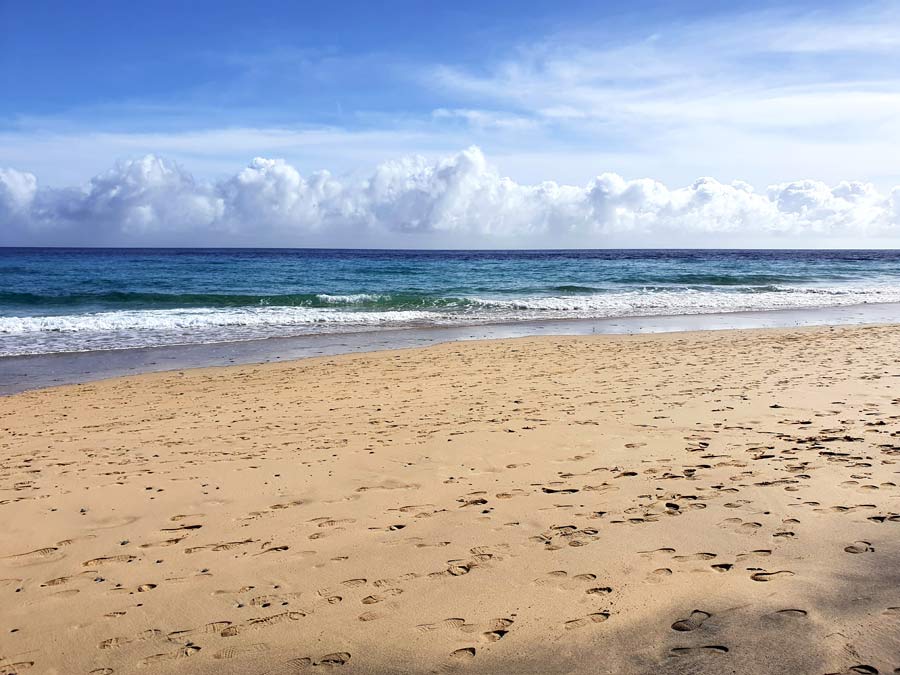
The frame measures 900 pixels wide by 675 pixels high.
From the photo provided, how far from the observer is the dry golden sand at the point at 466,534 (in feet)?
9.91

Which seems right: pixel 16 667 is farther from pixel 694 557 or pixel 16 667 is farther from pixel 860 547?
pixel 860 547

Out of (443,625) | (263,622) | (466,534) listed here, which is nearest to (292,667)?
(263,622)

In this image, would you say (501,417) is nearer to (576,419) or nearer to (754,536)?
(576,419)

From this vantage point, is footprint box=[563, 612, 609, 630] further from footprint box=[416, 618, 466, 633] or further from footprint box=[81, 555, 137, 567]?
footprint box=[81, 555, 137, 567]

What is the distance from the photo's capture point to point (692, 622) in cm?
308

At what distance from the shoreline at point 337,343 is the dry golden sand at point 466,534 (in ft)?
13.9

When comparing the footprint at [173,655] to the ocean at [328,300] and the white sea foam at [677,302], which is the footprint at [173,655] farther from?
the white sea foam at [677,302]

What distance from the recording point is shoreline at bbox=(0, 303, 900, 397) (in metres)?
12.5

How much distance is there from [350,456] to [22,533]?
273 cm

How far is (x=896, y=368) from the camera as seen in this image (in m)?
9.73

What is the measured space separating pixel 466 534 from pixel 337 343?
1245 centimetres

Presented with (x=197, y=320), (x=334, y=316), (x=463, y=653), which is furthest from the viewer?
(x=334, y=316)

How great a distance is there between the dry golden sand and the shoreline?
4245 millimetres

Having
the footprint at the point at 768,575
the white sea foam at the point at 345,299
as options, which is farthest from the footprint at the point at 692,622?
the white sea foam at the point at 345,299
